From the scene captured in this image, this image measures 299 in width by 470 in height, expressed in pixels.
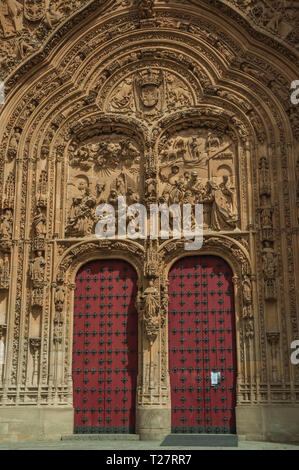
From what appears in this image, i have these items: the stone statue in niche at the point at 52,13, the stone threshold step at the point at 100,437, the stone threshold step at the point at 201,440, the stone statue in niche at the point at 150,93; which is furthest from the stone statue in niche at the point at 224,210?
the stone statue in niche at the point at 52,13

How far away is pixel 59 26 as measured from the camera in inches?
698

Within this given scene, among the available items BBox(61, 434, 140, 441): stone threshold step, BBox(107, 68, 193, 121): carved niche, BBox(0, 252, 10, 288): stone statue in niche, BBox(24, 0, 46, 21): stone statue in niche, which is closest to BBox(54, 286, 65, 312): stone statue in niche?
BBox(0, 252, 10, 288): stone statue in niche

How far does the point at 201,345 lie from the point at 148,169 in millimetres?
4978

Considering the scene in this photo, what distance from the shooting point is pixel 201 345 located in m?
15.9

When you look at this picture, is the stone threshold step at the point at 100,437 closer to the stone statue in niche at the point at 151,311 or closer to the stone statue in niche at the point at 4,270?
the stone statue in niche at the point at 151,311

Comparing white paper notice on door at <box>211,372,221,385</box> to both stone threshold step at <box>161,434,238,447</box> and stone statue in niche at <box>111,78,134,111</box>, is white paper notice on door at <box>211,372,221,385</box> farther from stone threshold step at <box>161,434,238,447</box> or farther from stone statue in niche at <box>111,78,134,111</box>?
stone statue in niche at <box>111,78,134,111</box>

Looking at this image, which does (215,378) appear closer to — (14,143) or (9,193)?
(9,193)

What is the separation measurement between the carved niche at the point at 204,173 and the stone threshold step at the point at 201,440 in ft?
17.3

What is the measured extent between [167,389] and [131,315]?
84.2 inches

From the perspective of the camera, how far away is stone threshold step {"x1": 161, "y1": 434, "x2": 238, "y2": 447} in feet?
45.8

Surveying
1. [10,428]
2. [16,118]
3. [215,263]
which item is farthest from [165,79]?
[10,428]

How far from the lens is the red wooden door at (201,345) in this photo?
50.7 ft

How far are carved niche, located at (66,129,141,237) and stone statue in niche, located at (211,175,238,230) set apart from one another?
7.16 ft

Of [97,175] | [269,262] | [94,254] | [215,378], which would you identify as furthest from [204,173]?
[215,378]
